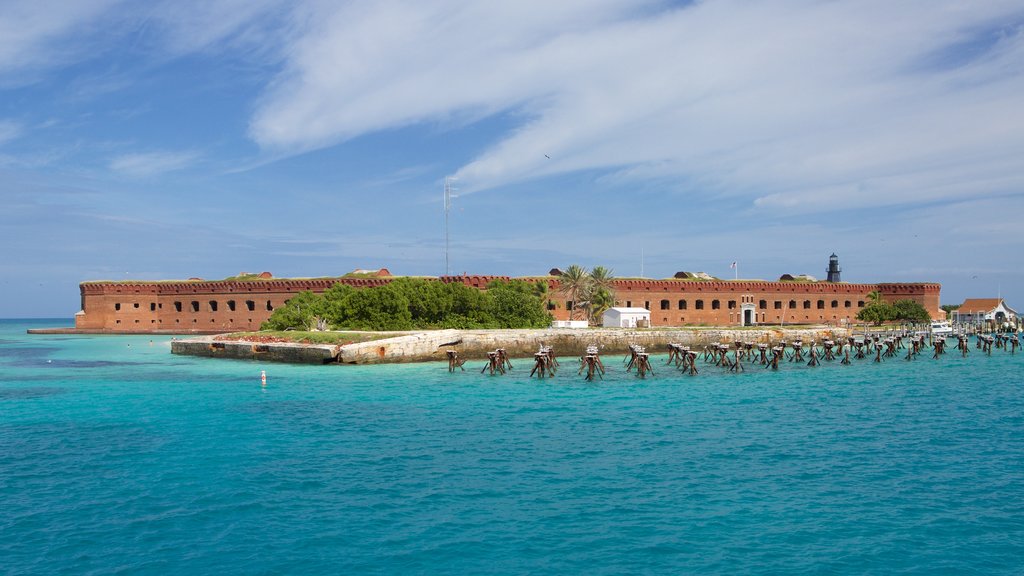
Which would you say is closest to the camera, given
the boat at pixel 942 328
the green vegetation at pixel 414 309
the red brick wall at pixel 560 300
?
the green vegetation at pixel 414 309

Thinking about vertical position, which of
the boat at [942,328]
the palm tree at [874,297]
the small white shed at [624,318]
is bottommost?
the boat at [942,328]

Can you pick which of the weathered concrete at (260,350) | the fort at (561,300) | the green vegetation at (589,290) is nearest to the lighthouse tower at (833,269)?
the fort at (561,300)

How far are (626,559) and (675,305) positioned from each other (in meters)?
58.1

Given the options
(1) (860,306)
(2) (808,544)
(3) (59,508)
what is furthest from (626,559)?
(1) (860,306)

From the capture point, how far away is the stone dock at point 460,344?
37094mm

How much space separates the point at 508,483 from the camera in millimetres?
13164

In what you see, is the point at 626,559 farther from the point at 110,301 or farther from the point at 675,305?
the point at 110,301

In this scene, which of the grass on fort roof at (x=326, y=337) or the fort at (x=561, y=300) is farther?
the fort at (x=561, y=300)

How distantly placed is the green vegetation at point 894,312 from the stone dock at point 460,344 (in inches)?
839

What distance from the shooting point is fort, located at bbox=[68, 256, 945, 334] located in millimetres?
64438

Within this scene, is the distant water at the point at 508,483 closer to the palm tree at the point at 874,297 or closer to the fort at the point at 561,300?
the fort at the point at 561,300

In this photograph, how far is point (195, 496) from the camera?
12.4m

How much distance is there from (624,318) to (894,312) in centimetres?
3280

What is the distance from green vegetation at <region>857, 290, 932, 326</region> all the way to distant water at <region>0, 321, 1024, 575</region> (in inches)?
1838
